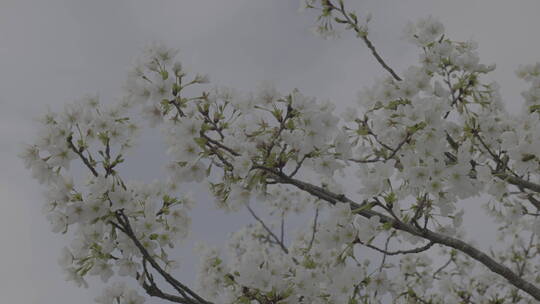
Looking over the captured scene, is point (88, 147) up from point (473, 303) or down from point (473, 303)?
down

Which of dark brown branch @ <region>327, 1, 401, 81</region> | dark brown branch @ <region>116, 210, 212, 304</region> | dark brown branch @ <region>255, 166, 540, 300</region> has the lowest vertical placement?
dark brown branch @ <region>116, 210, 212, 304</region>

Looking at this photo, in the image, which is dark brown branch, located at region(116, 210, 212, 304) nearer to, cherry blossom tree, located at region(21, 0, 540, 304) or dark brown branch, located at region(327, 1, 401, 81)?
cherry blossom tree, located at region(21, 0, 540, 304)

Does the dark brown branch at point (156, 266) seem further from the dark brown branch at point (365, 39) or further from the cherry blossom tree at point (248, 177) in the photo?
the dark brown branch at point (365, 39)

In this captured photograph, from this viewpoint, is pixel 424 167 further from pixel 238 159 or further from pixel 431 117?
pixel 238 159

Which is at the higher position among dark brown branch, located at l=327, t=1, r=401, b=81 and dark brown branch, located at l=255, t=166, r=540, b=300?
dark brown branch, located at l=327, t=1, r=401, b=81

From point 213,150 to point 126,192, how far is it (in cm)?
61

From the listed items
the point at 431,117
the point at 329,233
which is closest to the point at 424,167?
the point at 431,117

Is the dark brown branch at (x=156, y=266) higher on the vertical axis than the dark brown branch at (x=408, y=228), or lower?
lower

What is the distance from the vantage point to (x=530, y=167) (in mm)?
3379

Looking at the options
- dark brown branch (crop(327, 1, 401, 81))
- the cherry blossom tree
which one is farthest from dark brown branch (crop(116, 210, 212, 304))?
dark brown branch (crop(327, 1, 401, 81))

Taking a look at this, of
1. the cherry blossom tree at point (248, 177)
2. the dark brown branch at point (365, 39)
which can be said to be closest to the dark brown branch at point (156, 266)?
the cherry blossom tree at point (248, 177)

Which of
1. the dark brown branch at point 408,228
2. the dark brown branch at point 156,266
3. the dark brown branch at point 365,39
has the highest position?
the dark brown branch at point 365,39

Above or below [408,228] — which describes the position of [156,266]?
below

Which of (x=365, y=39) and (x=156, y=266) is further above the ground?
(x=365, y=39)
